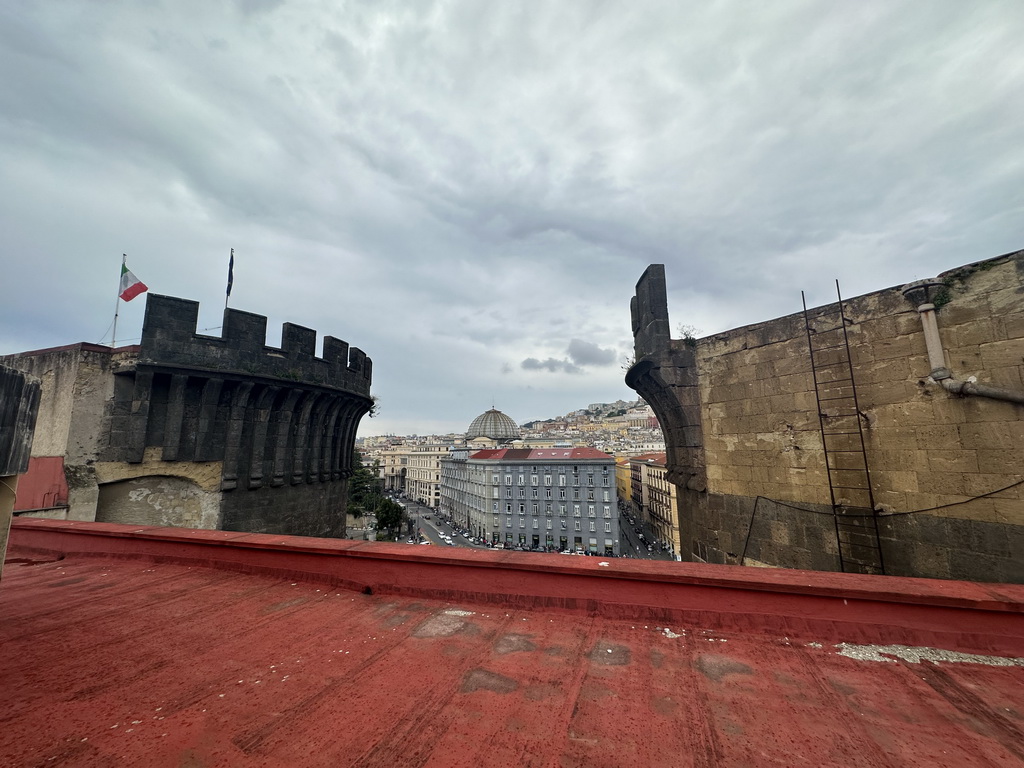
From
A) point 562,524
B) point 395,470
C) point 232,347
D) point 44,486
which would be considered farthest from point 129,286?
point 395,470

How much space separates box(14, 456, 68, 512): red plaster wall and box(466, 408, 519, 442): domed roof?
78190mm

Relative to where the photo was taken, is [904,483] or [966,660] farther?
[904,483]

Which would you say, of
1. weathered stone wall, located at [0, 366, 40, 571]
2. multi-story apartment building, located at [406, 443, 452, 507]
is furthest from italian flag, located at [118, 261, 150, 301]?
multi-story apartment building, located at [406, 443, 452, 507]

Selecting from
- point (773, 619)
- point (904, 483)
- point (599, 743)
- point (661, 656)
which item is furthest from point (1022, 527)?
point (599, 743)

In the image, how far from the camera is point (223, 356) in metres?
10.5

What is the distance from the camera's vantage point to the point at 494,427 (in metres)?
88.6

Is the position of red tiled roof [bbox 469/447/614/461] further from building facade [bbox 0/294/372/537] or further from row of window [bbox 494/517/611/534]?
building facade [bbox 0/294/372/537]

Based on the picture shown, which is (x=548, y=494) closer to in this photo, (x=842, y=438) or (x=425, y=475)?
(x=425, y=475)

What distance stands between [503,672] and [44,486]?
11.4 m

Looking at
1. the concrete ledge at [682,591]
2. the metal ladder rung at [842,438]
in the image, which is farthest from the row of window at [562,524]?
the concrete ledge at [682,591]

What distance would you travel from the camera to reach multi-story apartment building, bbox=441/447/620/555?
4847cm

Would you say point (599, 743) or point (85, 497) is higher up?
point (85, 497)

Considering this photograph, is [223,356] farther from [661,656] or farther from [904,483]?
[904,483]

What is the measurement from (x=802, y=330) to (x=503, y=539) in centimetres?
Result: 5162
